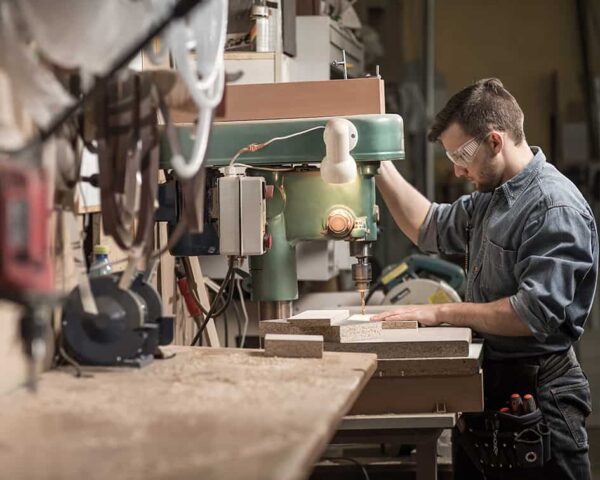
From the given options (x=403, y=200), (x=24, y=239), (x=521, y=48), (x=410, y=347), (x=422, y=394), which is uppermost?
(x=521, y=48)

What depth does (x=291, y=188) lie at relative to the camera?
2.53m

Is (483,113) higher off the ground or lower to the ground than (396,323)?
higher

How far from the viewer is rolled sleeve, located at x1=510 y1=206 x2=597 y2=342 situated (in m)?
2.65

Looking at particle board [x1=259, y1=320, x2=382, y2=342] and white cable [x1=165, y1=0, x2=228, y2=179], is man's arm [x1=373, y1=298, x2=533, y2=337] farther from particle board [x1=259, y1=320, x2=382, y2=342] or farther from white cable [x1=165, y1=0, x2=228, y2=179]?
white cable [x1=165, y1=0, x2=228, y2=179]

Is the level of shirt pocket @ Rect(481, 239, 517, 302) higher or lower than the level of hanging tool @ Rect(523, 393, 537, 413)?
higher

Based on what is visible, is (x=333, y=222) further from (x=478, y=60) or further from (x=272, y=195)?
(x=478, y=60)

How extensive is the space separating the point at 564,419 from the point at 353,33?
8.65ft

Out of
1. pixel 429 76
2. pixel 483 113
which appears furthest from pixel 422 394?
pixel 429 76

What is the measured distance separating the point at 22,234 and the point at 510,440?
1844mm

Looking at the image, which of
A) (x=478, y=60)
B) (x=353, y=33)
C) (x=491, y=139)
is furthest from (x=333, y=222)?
(x=478, y=60)

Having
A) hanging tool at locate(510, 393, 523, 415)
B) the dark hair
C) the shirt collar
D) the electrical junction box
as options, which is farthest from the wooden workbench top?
the dark hair

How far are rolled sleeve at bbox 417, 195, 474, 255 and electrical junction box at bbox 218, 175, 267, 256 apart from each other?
1107 mm

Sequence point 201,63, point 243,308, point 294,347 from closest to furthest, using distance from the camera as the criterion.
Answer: point 201,63 < point 294,347 < point 243,308

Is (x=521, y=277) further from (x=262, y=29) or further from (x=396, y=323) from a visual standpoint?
(x=262, y=29)
